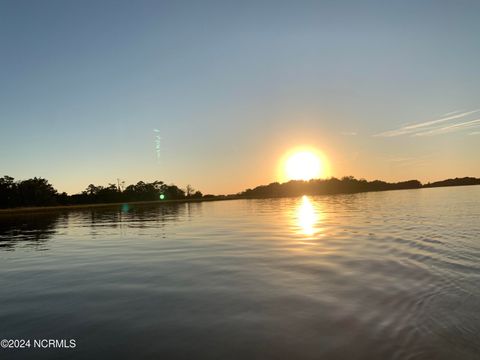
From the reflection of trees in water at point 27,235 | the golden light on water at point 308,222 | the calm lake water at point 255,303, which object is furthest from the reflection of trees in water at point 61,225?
the golden light on water at point 308,222

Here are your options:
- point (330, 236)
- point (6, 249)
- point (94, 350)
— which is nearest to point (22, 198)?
point (6, 249)

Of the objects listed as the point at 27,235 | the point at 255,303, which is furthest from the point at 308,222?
the point at 27,235

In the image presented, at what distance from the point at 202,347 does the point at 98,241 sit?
23.1 metres

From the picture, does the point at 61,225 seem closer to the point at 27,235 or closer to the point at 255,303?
the point at 27,235

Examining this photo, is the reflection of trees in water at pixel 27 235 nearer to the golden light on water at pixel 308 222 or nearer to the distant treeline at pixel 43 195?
the golden light on water at pixel 308 222

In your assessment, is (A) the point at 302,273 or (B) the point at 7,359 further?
(A) the point at 302,273

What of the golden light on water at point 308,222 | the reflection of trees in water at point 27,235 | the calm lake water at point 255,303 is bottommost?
the calm lake water at point 255,303

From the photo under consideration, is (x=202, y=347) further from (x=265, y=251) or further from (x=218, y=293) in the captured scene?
(x=265, y=251)

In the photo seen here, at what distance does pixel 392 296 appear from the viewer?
10.2m

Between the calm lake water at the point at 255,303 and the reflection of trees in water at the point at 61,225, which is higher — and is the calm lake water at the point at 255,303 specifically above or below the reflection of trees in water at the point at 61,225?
below

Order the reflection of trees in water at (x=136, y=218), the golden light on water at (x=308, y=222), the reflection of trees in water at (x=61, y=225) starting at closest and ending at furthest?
the golden light on water at (x=308, y=222) → the reflection of trees in water at (x=61, y=225) → the reflection of trees in water at (x=136, y=218)

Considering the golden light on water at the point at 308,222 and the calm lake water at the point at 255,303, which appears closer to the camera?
the calm lake water at the point at 255,303

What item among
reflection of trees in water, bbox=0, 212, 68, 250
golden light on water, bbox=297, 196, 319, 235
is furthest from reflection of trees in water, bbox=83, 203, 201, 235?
golden light on water, bbox=297, 196, 319, 235

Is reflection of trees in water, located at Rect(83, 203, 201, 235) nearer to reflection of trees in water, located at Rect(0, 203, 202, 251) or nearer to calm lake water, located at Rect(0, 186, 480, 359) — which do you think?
reflection of trees in water, located at Rect(0, 203, 202, 251)
